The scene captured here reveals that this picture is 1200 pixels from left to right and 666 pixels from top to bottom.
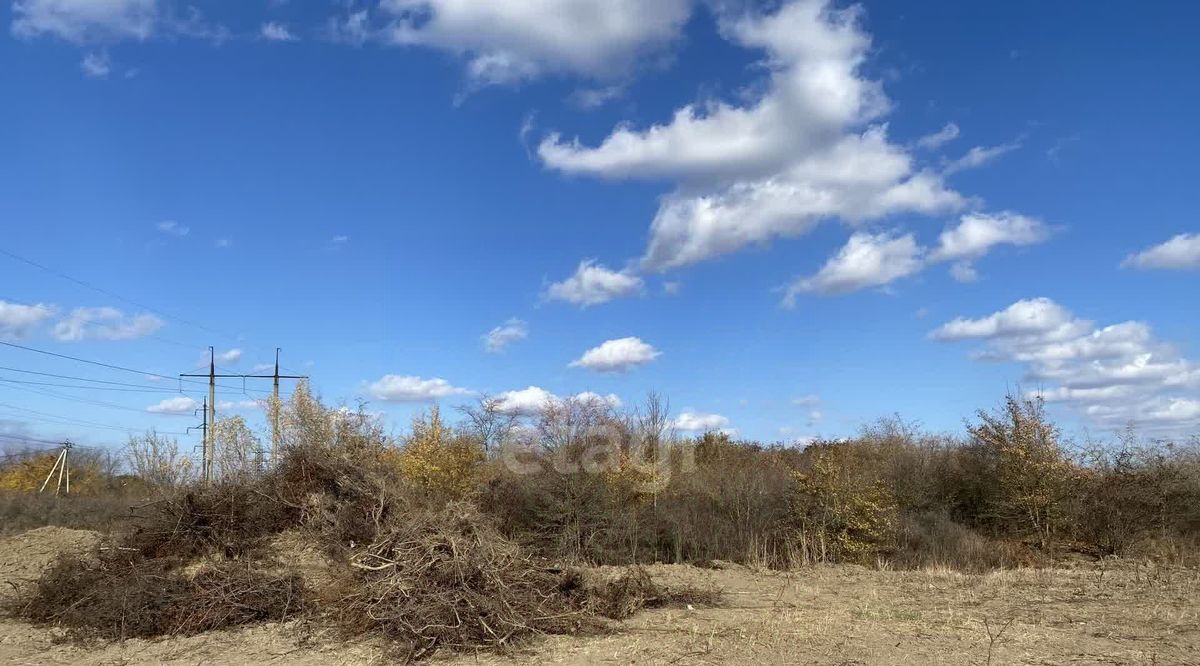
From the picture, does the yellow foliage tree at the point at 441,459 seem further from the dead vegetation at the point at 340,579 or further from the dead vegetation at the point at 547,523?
the dead vegetation at the point at 340,579

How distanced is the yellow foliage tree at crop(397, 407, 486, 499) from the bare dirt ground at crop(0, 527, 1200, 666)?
39.0 feet

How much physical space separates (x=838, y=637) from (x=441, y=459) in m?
18.4

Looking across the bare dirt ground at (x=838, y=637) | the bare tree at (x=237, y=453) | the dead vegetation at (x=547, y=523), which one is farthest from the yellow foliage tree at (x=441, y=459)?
the bare dirt ground at (x=838, y=637)

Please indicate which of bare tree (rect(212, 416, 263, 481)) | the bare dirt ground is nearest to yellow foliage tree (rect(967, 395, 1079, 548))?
the bare dirt ground

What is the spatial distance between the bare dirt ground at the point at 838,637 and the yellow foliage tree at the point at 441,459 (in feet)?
39.0

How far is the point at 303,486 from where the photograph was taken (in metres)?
16.0

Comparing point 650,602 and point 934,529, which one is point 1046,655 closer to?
point 650,602

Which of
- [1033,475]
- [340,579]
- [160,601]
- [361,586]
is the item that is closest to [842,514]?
[1033,475]

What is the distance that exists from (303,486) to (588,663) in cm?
864

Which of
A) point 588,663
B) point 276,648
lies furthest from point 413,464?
point 588,663

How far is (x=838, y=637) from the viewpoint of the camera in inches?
403

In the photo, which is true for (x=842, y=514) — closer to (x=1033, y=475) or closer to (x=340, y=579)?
(x=1033, y=475)

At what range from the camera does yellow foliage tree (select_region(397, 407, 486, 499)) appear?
25484mm

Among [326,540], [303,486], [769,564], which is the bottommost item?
[769,564]
